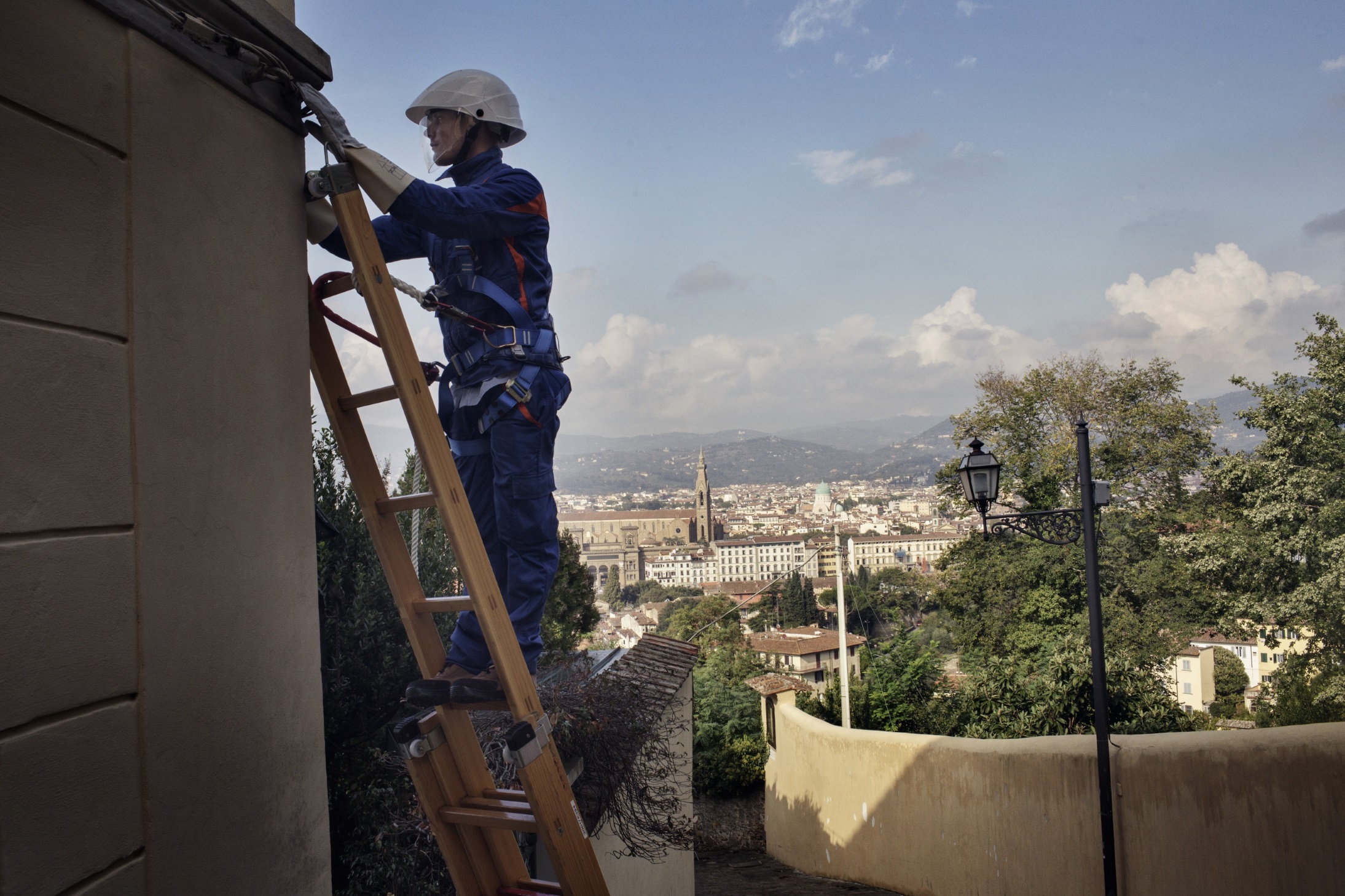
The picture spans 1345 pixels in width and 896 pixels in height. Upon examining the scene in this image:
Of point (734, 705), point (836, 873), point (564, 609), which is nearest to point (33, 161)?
point (564, 609)

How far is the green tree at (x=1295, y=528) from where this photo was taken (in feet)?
46.0

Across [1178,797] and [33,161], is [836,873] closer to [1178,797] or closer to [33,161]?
[1178,797]

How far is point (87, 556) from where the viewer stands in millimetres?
1308

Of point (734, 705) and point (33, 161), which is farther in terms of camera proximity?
point (734, 705)

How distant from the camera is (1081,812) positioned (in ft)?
26.8

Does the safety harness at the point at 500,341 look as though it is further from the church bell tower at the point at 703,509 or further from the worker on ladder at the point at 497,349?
the church bell tower at the point at 703,509

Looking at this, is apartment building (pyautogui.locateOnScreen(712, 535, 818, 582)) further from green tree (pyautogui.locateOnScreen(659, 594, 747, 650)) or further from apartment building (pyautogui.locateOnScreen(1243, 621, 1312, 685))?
apartment building (pyautogui.locateOnScreen(1243, 621, 1312, 685))

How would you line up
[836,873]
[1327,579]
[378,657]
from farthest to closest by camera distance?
[1327,579], [836,873], [378,657]

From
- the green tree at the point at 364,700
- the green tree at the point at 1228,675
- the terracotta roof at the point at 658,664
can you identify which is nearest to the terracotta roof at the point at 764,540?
the green tree at the point at 1228,675

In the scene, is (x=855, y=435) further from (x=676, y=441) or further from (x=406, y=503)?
(x=406, y=503)

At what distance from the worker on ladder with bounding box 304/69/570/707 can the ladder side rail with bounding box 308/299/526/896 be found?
14 cm

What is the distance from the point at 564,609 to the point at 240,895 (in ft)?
27.0

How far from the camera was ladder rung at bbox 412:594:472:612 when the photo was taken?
200 centimetres

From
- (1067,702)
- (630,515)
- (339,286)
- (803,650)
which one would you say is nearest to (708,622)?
(803,650)
